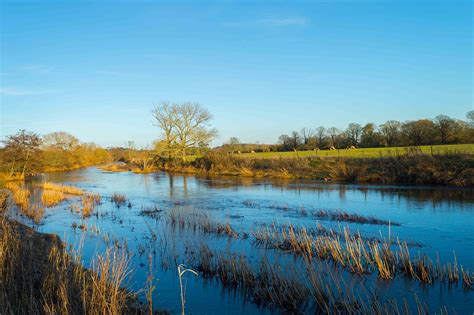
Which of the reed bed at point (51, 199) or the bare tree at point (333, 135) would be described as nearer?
the reed bed at point (51, 199)

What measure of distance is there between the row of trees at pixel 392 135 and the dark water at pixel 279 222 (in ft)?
125

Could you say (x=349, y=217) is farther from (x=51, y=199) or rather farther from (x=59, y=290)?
(x=51, y=199)

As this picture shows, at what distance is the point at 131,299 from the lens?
705 centimetres

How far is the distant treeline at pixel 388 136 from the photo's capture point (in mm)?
58156

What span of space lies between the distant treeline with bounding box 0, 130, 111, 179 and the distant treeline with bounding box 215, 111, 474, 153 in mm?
32094

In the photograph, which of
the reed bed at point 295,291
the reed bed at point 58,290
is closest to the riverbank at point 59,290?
the reed bed at point 58,290

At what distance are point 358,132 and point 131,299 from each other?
78.7 metres

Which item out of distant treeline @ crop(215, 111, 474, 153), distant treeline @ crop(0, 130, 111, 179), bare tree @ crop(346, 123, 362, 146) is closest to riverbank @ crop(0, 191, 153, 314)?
distant treeline @ crop(0, 130, 111, 179)

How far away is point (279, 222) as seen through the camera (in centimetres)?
1553

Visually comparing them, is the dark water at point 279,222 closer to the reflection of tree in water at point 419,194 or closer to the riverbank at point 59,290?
the reflection of tree in water at point 419,194

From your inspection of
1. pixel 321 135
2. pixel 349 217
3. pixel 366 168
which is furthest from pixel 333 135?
pixel 349 217

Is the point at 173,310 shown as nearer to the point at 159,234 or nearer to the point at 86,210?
the point at 159,234

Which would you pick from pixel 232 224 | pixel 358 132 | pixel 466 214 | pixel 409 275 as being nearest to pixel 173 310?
pixel 409 275

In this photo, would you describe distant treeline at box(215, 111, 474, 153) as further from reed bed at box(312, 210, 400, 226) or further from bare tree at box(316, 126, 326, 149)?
reed bed at box(312, 210, 400, 226)
